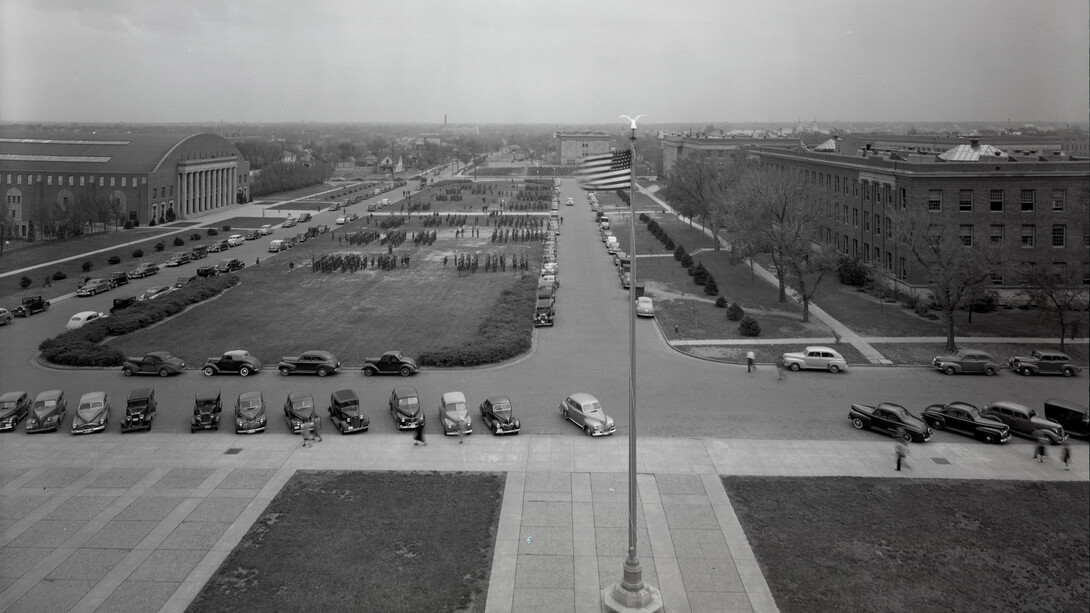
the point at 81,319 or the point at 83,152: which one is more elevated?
the point at 83,152

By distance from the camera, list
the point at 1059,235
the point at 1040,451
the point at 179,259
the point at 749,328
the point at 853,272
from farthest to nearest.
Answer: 1. the point at 179,259
2. the point at 853,272
3. the point at 749,328
4. the point at 1059,235
5. the point at 1040,451

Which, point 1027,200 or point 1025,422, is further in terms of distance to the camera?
point 1027,200

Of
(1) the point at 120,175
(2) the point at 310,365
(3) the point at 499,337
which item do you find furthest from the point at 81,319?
(1) the point at 120,175

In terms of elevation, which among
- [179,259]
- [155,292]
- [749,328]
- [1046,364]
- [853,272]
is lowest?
[1046,364]

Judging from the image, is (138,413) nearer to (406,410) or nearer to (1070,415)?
(406,410)

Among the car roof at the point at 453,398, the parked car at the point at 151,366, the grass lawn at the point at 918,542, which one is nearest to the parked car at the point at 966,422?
the grass lawn at the point at 918,542

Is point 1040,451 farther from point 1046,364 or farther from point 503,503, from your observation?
point 503,503

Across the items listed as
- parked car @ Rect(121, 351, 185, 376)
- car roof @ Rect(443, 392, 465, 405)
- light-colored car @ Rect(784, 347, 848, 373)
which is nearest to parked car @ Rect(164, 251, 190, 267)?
parked car @ Rect(121, 351, 185, 376)

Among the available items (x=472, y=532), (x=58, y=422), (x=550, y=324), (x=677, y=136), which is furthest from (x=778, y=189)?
(x=677, y=136)

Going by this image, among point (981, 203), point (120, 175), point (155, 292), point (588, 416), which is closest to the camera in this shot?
point (588, 416)
